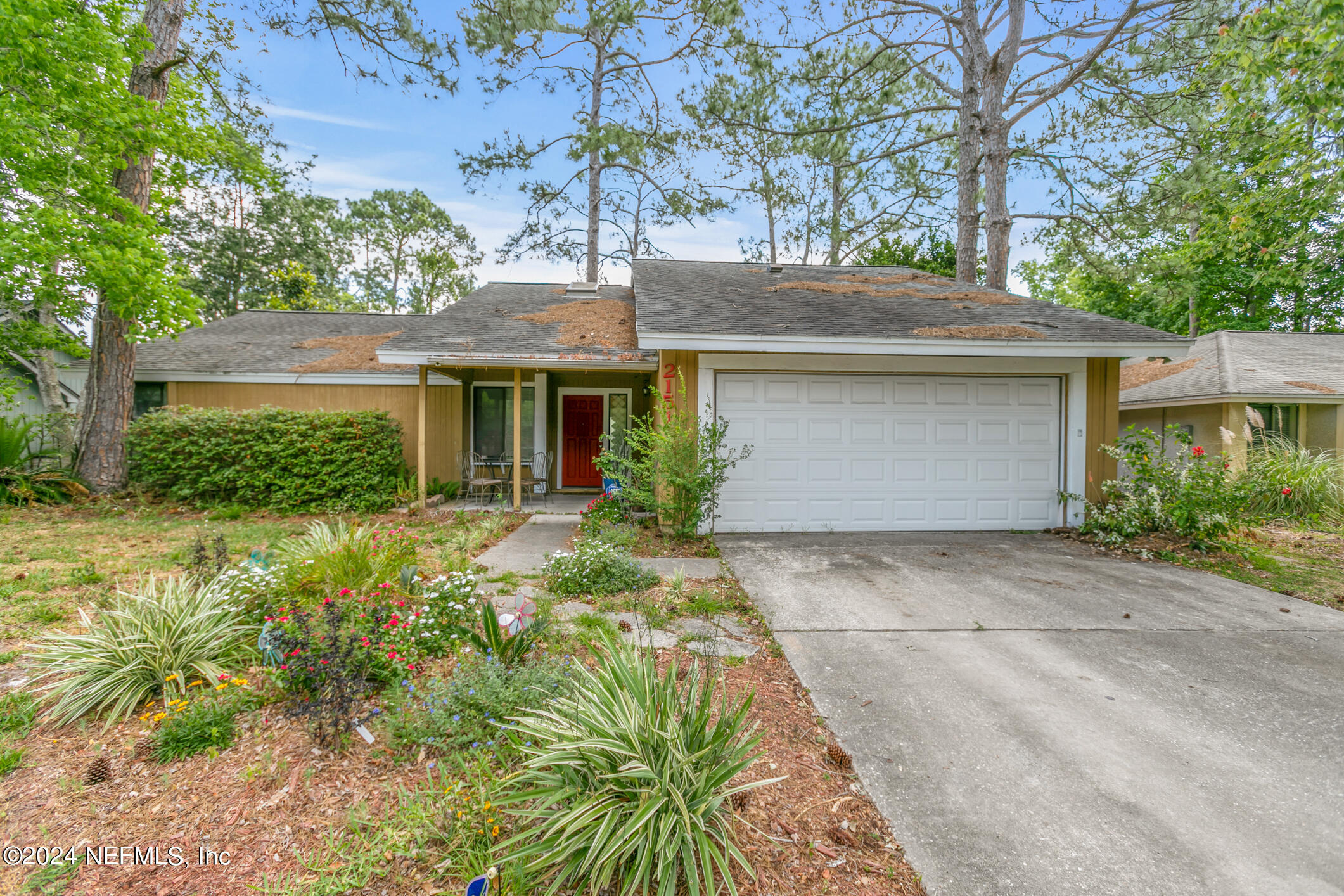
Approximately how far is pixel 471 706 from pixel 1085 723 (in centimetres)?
290

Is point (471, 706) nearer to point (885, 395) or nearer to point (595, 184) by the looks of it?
point (885, 395)

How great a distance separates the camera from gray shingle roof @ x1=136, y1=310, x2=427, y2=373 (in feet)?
34.1

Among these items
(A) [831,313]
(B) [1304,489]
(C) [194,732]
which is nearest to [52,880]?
(C) [194,732]

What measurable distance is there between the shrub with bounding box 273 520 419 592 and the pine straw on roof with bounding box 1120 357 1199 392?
1431 centimetres

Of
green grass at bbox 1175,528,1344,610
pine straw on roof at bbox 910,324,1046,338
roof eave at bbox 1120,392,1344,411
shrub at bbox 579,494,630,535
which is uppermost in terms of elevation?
pine straw on roof at bbox 910,324,1046,338

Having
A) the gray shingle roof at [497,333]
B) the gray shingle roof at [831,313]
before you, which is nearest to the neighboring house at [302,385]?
the gray shingle roof at [497,333]

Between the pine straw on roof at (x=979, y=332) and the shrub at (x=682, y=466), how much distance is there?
8.66ft

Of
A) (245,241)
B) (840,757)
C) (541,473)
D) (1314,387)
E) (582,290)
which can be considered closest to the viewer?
(840,757)

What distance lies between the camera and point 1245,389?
400 inches

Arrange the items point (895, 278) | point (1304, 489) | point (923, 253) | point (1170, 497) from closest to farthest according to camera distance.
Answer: point (1170, 497), point (1304, 489), point (895, 278), point (923, 253)

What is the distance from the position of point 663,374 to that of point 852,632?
4180 millimetres

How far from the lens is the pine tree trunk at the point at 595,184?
49.8 ft

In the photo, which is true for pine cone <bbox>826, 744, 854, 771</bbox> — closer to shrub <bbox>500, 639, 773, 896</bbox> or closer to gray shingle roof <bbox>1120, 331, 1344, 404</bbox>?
shrub <bbox>500, 639, 773, 896</bbox>

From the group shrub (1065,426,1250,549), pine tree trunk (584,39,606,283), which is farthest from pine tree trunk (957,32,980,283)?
pine tree trunk (584,39,606,283)
